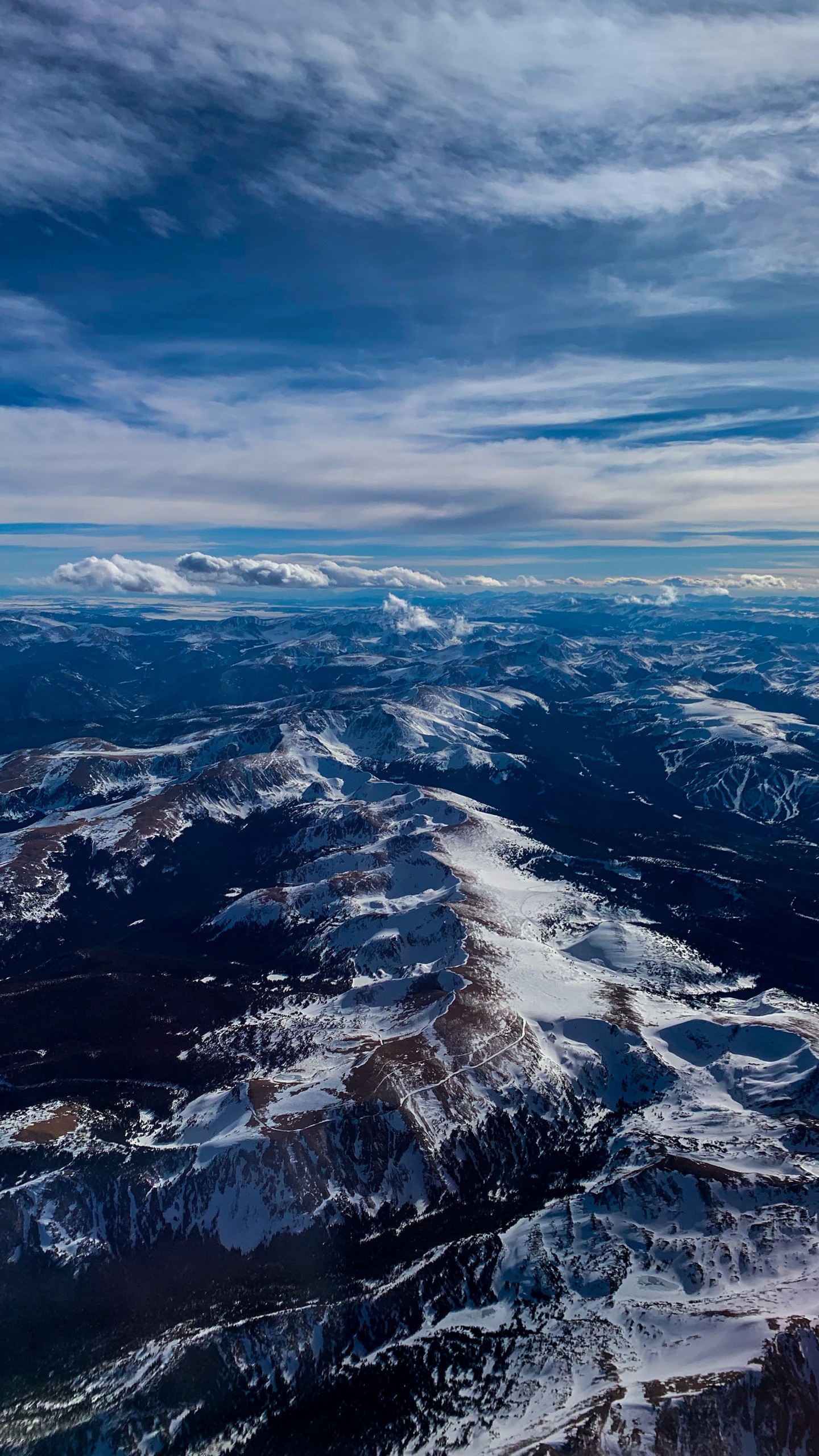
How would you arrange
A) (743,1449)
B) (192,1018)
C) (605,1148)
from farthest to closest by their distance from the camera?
(192,1018) → (605,1148) → (743,1449)

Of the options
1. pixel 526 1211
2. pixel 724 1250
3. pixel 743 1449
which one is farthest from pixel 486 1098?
pixel 743 1449

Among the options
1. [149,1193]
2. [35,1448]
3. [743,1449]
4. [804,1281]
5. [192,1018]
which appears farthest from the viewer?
[192,1018]

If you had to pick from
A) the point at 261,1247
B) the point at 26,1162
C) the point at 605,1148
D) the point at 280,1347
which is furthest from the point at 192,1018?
the point at 605,1148

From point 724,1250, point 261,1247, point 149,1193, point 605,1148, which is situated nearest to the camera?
point 724,1250

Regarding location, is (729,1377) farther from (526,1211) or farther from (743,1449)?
(526,1211)

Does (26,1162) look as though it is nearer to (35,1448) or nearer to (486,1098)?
(35,1448)

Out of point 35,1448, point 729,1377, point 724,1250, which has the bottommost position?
point 35,1448

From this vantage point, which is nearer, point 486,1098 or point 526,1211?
point 526,1211

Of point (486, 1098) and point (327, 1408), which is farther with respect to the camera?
point (486, 1098)

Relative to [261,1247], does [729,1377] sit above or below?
above
